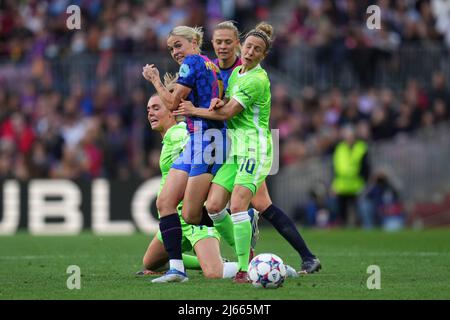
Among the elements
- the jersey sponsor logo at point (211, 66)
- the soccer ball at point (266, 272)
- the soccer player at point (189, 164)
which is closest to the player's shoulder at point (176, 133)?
the soccer player at point (189, 164)

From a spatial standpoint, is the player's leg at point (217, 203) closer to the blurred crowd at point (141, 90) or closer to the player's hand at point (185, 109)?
the player's hand at point (185, 109)

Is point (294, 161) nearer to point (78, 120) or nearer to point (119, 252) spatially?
point (78, 120)

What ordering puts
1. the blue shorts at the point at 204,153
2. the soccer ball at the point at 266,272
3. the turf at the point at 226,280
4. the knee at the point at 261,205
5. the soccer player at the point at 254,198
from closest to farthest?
the turf at the point at 226,280 < the soccer ball at the point at 266,272 < the blue shorts at the point at 204,153 < the soccer player at the point at 254,198 < the knee at the point at 261,205

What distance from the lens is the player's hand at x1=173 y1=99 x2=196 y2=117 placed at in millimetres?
10414

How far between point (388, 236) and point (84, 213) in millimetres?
6150

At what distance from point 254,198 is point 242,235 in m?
1.21

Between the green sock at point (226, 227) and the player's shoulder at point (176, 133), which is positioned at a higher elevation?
the player's shoulder at point (176, 133)

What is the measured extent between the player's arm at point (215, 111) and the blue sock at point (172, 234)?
3.39ft

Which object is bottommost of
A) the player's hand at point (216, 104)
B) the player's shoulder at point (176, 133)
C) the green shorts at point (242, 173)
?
the green shorts at point (242, 173)

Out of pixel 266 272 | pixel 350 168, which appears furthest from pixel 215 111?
pixel 350 168

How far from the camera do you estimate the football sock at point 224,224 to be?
35.1 ft

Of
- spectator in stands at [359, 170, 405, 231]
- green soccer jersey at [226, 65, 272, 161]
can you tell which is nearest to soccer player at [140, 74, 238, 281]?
green soccer jersey at [226, 65, 272, 161]
